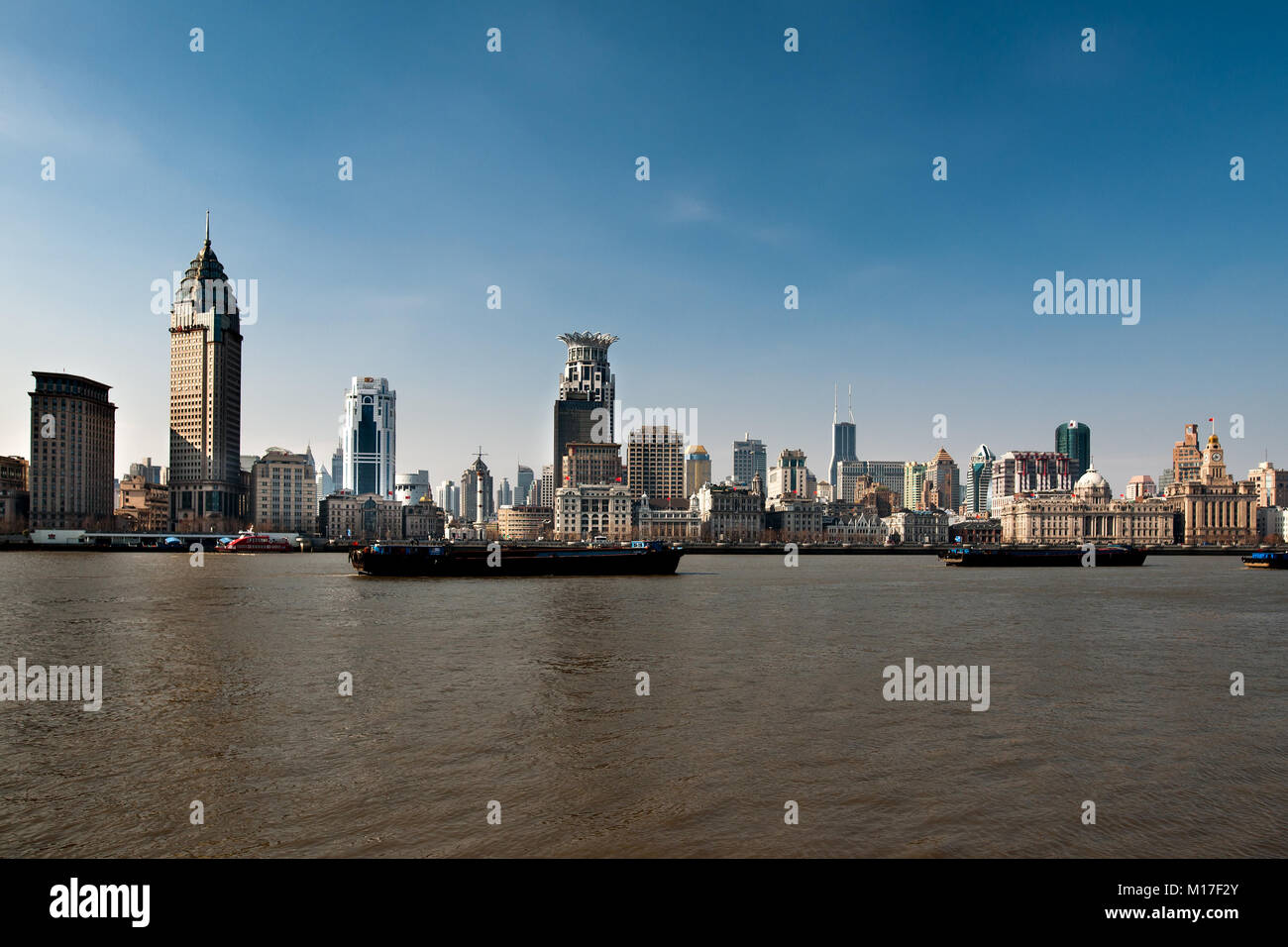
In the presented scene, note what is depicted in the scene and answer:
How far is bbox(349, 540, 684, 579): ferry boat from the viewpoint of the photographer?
291 feet

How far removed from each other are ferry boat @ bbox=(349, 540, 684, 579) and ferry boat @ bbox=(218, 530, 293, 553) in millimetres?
93184

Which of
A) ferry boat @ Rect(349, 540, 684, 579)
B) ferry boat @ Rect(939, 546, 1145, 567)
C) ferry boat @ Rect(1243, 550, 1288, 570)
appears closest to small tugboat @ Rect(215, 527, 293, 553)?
ferry boat @ Rect(349, 540, 684, 579)

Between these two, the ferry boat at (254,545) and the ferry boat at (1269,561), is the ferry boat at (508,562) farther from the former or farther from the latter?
the ferry boat at (254,545)

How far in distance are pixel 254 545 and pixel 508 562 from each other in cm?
10453

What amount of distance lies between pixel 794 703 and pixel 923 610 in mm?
30207

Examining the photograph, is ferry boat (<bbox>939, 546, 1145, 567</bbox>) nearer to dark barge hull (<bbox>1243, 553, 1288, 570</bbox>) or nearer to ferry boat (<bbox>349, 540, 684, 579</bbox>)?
dark barge hull (<bbox>1243, 553, 1288, 570</bbox>)

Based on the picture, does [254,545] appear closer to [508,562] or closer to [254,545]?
[254,545]

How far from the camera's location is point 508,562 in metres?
93.9

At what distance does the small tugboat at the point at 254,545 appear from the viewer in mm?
171875

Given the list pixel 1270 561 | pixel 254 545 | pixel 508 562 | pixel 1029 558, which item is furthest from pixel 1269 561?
pixel 254 545

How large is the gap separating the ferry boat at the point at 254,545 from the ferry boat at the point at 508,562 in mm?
93184
